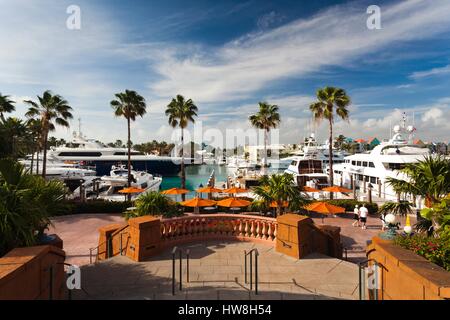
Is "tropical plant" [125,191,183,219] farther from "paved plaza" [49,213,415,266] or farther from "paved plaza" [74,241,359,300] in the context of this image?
"paved plaza" [49,213,415,266]

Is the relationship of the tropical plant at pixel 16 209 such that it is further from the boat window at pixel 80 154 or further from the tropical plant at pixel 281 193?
the boat window at pixel 80 154

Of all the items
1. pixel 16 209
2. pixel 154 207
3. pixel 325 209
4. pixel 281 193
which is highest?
pixel 16 209

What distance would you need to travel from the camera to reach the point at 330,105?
28422mm

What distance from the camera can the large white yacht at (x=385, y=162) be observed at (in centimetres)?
2784

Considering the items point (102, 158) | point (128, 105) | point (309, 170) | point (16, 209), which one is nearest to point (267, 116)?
point (309, 170)

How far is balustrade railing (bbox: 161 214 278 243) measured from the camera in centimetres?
1068

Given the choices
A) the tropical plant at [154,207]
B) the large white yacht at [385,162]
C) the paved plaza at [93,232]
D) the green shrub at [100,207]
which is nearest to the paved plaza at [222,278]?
the tropical plant at [154,207]

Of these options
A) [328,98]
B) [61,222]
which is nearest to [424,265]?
[61,222]

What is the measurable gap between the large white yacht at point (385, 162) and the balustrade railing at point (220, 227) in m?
19.1

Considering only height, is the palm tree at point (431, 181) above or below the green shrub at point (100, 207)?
above

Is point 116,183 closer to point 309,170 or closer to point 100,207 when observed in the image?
point 100,207

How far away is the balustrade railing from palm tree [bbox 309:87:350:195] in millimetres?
19717

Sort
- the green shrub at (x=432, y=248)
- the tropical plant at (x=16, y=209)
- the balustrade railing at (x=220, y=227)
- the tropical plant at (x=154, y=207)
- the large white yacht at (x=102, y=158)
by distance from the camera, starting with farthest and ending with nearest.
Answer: the large white yacht at (x=102, y=158) → the tropical plant at (x=154, y=207) → the balustrade railing at (x=220, y=227) → the tropical plant at (x=16, y=209) → the green shrub at (x=432, y=248)

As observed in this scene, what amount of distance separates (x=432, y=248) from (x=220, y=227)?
794 cm
